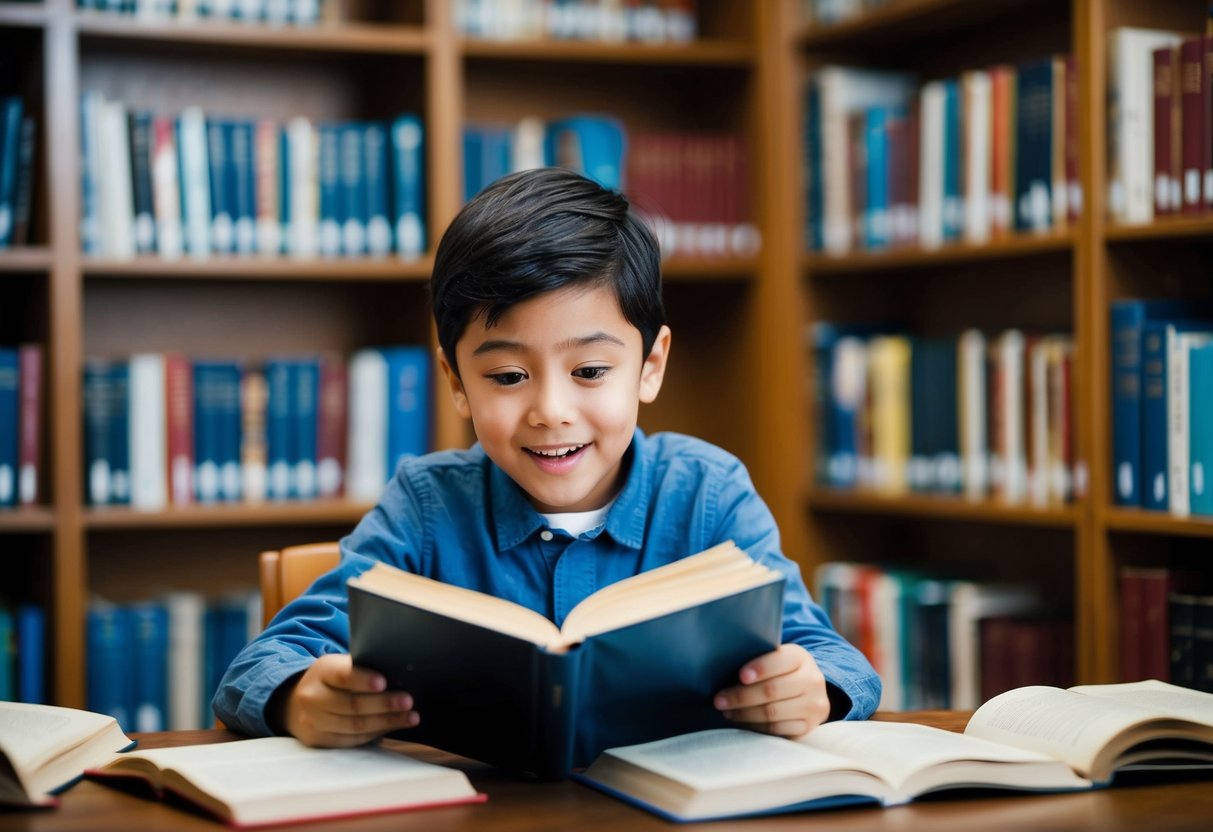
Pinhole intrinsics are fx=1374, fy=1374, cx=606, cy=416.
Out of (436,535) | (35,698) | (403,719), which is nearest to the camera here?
(403,719)

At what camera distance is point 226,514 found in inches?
106

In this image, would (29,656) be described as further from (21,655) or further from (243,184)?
(243,184)

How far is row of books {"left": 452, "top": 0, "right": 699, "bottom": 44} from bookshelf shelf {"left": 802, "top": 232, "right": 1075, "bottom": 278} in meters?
0.62

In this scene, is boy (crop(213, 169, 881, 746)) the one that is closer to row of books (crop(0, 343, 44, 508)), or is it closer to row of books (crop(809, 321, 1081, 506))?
row of books (crop(809, 321, 1081, 506))

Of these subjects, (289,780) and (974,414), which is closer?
(289,780)

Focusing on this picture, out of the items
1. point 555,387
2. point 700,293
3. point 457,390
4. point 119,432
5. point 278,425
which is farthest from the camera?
point 700,293

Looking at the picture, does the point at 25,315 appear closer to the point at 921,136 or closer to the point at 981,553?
the point at 921,136

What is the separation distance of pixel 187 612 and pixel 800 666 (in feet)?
6.19

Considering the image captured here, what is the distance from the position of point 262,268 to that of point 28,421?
0.52m

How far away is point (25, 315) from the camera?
281 centimetres

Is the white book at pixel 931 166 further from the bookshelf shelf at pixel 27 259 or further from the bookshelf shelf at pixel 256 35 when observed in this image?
the bookshelf shelf at pixel 27 259

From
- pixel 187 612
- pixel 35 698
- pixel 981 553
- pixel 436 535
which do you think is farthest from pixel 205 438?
pixel 981 553

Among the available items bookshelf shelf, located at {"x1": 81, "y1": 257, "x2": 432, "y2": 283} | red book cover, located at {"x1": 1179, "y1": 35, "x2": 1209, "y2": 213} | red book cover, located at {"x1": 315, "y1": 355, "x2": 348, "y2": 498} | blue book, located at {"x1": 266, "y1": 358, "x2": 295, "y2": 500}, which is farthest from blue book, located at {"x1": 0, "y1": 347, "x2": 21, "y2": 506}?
red book cover, located at {"x1": 1179, "y1": 35, "x2": 1209, "y2": 213}

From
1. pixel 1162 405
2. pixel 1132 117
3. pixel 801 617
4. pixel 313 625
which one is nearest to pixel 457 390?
pixel 313 625
